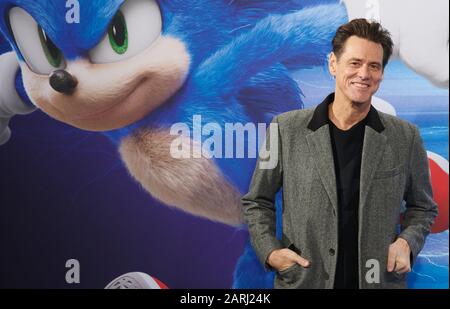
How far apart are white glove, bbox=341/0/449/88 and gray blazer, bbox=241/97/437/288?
0.35 m

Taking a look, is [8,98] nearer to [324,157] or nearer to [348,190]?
[324,157]

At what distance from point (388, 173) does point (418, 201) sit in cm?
17

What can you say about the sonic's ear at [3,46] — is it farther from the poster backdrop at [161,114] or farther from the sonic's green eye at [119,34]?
the sonic's green eye at [119,34]

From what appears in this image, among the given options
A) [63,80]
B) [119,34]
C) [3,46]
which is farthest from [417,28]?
[3,46]

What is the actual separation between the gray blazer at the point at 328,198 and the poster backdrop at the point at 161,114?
0.28 metres

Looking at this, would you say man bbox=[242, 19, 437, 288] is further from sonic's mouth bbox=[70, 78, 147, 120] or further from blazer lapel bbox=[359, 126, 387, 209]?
sonic's mouth bbox=[70, 78, 147, 120]

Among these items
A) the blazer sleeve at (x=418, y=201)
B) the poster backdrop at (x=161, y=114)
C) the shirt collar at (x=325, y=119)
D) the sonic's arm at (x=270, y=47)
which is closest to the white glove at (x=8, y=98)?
the poster backdrop at (x=161, y=114)

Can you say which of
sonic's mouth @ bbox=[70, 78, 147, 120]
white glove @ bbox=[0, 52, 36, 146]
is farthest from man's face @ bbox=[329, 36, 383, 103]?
white glove @ bbox=[0, 52, 36, 146]

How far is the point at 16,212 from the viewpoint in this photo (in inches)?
103

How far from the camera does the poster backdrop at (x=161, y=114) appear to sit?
2.47 m

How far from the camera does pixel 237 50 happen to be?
Result: 2.49 meters
